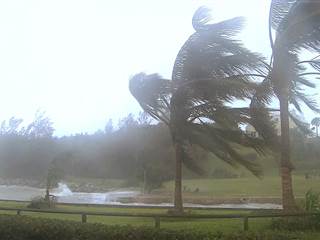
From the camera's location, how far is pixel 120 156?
1474 inches

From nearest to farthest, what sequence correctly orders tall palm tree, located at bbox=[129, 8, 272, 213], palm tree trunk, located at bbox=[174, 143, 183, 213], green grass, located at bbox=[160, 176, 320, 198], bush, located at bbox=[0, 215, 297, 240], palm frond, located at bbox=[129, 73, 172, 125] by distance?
bush, located at bbox=[0, 215, 297, 240] → tall palm tree, located at bbox=[129, 8, 272, 213] → palm tree trunk, located at bbox=[174, 143, 183, 213] → palm frond, located at bbox=[129, 73, 172, 125] → green grass, located at bbox=[160, 176, 320, 198]

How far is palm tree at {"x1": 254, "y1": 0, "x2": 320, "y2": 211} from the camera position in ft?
43.2

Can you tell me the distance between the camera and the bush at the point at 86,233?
31.4ft

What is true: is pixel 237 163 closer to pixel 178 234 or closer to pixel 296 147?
pixel 178 234

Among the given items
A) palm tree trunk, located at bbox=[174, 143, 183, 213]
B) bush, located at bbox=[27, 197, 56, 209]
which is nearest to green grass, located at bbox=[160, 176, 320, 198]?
bush, located at bbox=[27, 197, 56, 209]

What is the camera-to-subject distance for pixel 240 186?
38.4 meters

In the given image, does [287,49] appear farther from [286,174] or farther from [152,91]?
[152,91]

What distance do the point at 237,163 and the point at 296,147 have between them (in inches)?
1204

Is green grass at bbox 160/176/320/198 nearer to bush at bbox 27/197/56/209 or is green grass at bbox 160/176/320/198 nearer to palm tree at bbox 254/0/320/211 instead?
bush at bbox 27/197/56/209

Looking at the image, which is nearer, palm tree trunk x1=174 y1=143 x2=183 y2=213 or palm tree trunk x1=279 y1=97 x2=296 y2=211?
palm tree trunk x1=279 y1=97 x2=296 y2=211

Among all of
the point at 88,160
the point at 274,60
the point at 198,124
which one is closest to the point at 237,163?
the point at 198,124

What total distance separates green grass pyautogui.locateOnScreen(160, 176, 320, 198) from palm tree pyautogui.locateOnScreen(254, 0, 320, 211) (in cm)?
1778

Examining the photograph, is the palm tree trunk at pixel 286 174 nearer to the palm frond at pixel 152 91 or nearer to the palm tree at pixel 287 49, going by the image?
the palm tree at pixel 287 49

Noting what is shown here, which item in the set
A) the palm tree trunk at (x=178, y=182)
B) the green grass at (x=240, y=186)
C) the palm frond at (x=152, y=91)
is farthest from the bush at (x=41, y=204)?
the green grass at (x=240, y=186)
